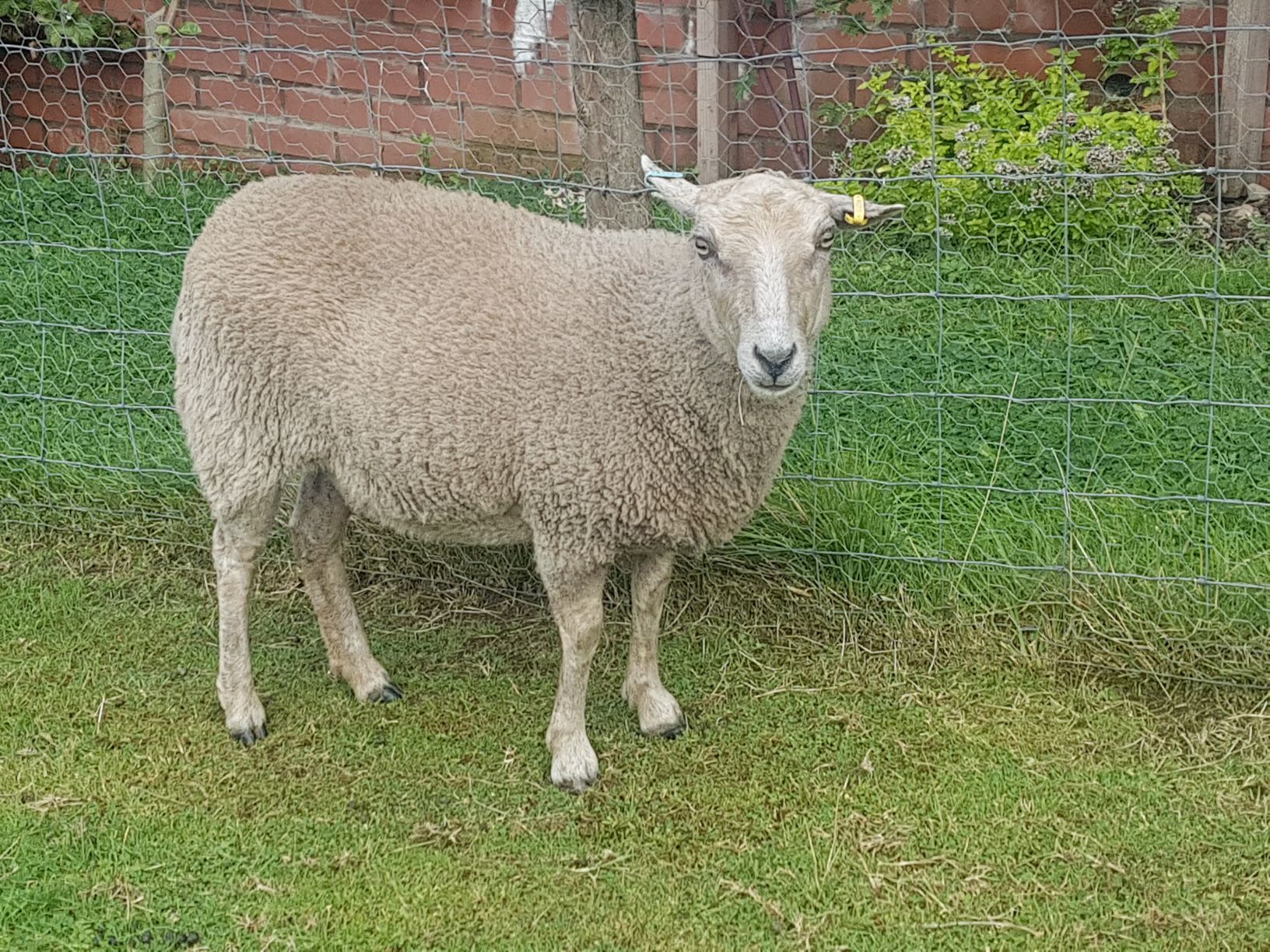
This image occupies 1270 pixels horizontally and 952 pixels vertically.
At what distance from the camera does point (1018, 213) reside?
197 inches

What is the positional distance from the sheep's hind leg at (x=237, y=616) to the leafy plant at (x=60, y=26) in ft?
11.3

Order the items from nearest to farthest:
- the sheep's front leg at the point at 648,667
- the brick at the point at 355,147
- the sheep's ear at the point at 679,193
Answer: the sheep's ear at the point at 679,193 → the sheep's front leg at the point at 648,667 → the brick at the point at 355,147

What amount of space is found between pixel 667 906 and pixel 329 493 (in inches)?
58.2

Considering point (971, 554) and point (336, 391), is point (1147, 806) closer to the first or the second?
point (971, 554)

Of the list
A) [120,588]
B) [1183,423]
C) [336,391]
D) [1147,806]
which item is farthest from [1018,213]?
[120,588]

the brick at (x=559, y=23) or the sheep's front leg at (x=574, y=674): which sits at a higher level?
the brick at (x=559, y=23)

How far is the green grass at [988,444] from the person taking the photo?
12.1 feet

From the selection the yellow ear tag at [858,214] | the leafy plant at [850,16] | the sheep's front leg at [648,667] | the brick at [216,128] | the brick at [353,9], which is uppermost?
the brick at [353,9]

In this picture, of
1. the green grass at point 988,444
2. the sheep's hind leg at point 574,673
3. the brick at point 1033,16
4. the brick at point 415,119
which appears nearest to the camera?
the sheep's hind leg at point 574,673

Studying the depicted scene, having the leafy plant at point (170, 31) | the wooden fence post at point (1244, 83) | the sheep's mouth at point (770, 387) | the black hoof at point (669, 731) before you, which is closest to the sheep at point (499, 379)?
the black hoof at point (669, 731)

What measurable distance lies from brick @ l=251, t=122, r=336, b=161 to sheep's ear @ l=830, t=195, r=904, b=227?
3.96 meters

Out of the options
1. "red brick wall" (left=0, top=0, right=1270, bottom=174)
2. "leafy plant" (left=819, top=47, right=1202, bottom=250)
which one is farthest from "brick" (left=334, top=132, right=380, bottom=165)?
"leafy plant" (left=819, top=47, right=1202, bottom=250)

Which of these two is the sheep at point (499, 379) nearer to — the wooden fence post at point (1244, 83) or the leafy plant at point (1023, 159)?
the leafy plant at point (1023, 159)

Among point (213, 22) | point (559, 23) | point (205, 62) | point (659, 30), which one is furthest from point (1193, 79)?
point (213, 22)
